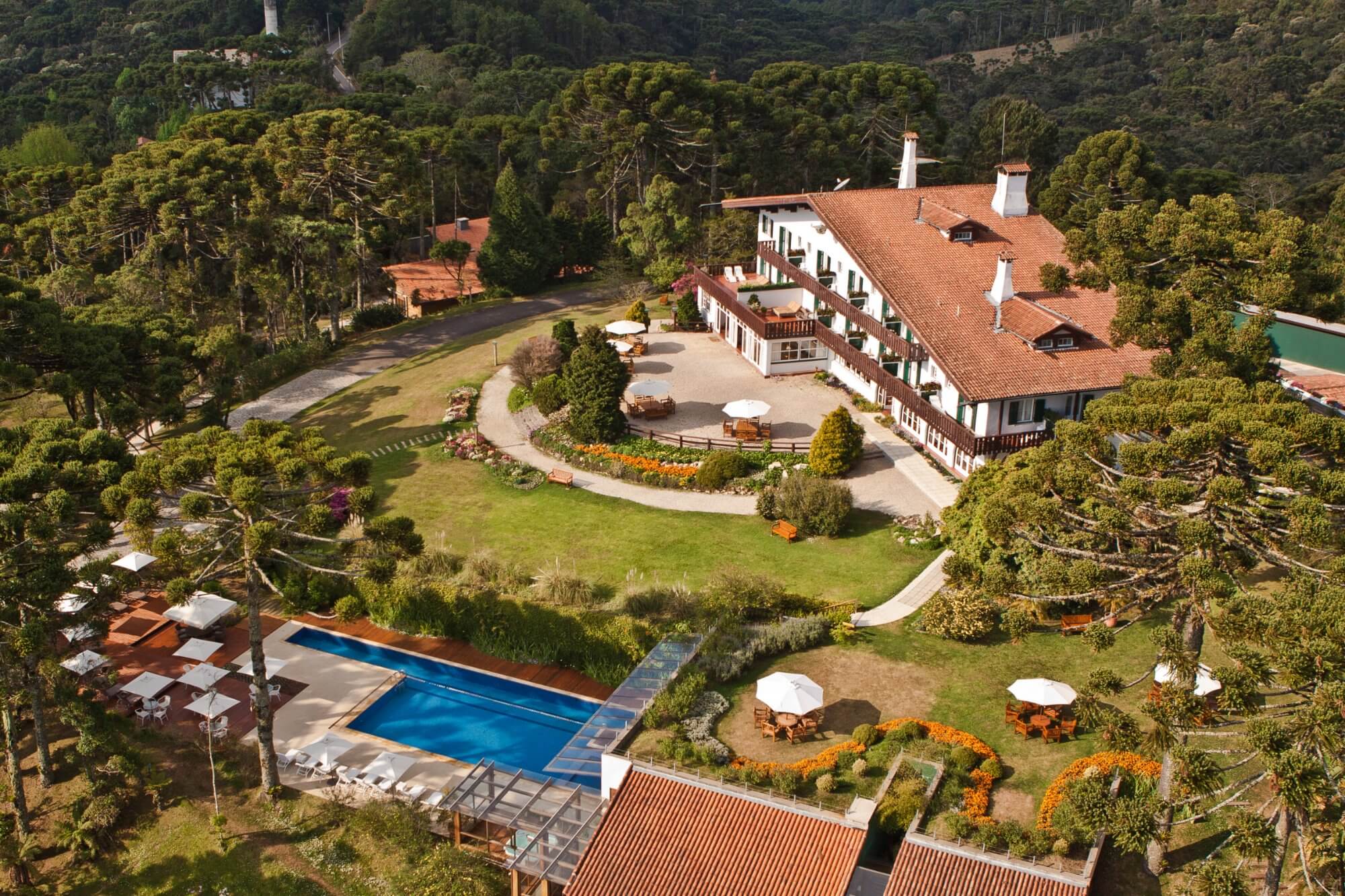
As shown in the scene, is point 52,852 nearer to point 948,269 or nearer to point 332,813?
point 332,813

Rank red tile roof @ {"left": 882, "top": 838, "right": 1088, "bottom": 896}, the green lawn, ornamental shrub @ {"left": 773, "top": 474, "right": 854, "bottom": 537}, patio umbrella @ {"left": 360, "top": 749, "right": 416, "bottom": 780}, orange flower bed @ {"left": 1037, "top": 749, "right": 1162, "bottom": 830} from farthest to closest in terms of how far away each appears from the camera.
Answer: ornamental shrub @ {"left": 773, "top": 474, "right": 854, "bottom": 537}, the green lawn, patio umbrella @ {"left": 360, "top": 749, "right": 416, "bottom": 780}, orange flower bed @ {"left": 1037, "top": 749, "right": 1162, "bottom": 830}, red tile roof @ {"left": 882, "top": 838, "right": 1088, "bottom": 896}

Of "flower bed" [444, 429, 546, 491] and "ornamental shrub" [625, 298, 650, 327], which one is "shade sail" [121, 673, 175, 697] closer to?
"flower bed" [444, 429, 546, 491]

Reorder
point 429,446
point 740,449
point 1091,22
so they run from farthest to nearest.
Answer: point 1091,22
point 429,446
point 740,449

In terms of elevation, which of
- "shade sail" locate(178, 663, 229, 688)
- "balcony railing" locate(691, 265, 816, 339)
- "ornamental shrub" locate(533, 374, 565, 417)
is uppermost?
"balcony railing" locate(691, 265, 816, 339)

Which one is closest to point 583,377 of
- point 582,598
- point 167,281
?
point 582,598

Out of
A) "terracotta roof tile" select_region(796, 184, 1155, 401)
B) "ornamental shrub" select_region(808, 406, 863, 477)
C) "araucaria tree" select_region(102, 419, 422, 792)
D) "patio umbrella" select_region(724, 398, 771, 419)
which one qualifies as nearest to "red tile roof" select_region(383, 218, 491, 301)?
"terracotta roof tile" select_region(796, 184, 1155, 401)
